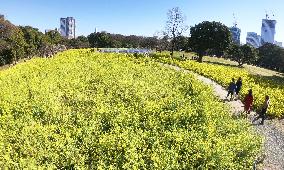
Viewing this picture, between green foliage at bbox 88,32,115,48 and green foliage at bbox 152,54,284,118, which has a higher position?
green foliage at bbox 88,32,115,48

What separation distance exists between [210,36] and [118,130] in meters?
65.2

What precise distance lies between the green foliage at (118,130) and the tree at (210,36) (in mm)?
44883

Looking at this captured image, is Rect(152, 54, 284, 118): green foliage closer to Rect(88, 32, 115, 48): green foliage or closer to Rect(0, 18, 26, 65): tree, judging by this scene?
Rect(0, 18, 26, 65): tree

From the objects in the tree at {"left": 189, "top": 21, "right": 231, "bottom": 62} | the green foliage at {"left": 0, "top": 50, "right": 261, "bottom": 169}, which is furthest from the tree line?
the green foliage at {"left": 0, "top": 50, "right": 261, "bottom": 169}

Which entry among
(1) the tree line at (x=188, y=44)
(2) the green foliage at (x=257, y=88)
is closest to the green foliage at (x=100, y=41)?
(1) the tree line at (x=188, y=44)

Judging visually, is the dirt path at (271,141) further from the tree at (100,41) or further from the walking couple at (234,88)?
the tree at (100,41)

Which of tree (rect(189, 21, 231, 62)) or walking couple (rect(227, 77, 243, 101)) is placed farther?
tree (rect(189, 21, 231, 62))

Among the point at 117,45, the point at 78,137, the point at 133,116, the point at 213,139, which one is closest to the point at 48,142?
the point at 78,137

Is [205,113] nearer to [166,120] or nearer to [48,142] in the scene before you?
[166,120]

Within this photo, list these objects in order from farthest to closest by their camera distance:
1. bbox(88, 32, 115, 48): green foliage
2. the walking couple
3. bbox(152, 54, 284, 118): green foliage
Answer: bbox(88, 32, 115, 48): green foliage < the walking couple < bbox(152, 54, 284, 118): green foliage

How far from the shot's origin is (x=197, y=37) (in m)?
86.9

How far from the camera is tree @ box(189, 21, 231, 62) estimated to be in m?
86.2

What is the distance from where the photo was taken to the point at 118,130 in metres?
23.7

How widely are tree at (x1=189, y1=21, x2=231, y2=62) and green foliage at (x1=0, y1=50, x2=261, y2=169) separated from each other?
44883mm
